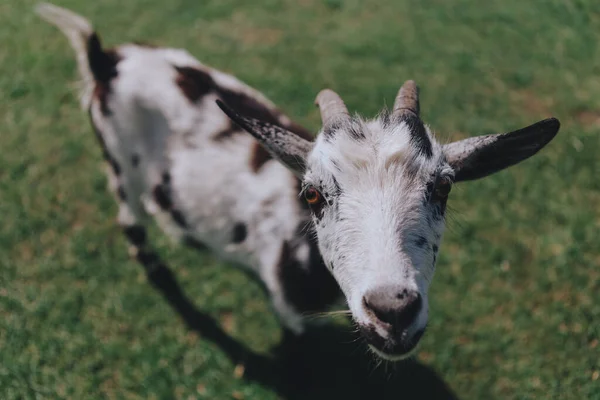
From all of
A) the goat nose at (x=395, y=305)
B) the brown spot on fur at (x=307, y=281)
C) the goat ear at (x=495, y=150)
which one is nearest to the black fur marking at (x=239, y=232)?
the brown spot on fur at (x=307, y=281)

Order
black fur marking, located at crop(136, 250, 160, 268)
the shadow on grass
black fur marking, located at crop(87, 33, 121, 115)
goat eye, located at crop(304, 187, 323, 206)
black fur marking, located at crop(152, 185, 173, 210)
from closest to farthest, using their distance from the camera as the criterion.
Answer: goat eye, located at crop(304, 187, 323, 206) → black fur marking, located at crop(87, 33, 121, 115) → black fur marking, located at crop(152, 185, 173, 210) → the shadow on grass → black fur marking, located at crop(136, 250, 160, 268)

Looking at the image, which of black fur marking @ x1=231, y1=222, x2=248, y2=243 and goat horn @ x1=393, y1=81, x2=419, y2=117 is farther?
black fur marking @ x1=231, y1=222, x2=248, y2=243

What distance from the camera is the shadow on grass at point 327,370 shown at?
14.4 feet

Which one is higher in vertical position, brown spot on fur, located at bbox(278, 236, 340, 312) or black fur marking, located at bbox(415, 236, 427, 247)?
black fur marking, located at bbox(415, 236, 427, 247)

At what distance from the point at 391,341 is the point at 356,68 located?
5012mm

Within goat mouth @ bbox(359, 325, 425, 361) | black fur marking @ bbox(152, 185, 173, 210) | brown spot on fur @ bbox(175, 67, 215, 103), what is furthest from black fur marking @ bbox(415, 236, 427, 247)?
black fur marking @ bbox(152, 185, 173, 210)

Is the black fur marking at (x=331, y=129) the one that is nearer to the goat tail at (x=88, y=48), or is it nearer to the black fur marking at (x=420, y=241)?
the black fur marking at (x=420, y=241)

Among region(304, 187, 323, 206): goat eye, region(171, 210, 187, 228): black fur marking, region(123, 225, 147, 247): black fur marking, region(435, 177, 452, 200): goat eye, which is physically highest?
region(435, 177, 452, 200): goat eye

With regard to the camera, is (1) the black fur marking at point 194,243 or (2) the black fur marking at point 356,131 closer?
(2) the black fur marking at point 356,131

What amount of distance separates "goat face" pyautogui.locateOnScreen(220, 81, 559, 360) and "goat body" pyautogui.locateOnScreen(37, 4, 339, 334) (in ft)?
2.60

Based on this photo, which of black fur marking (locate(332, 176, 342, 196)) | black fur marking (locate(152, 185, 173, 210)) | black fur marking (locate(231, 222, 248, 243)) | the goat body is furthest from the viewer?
black fur marking (locate(152, 185, 173, 210))

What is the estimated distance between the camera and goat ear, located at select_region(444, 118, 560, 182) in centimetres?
277

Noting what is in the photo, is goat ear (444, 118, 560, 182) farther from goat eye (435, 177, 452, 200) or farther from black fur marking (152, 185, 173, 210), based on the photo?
black fur marking (152, 185, 173, 210)

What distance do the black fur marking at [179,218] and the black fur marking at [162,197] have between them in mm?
67
